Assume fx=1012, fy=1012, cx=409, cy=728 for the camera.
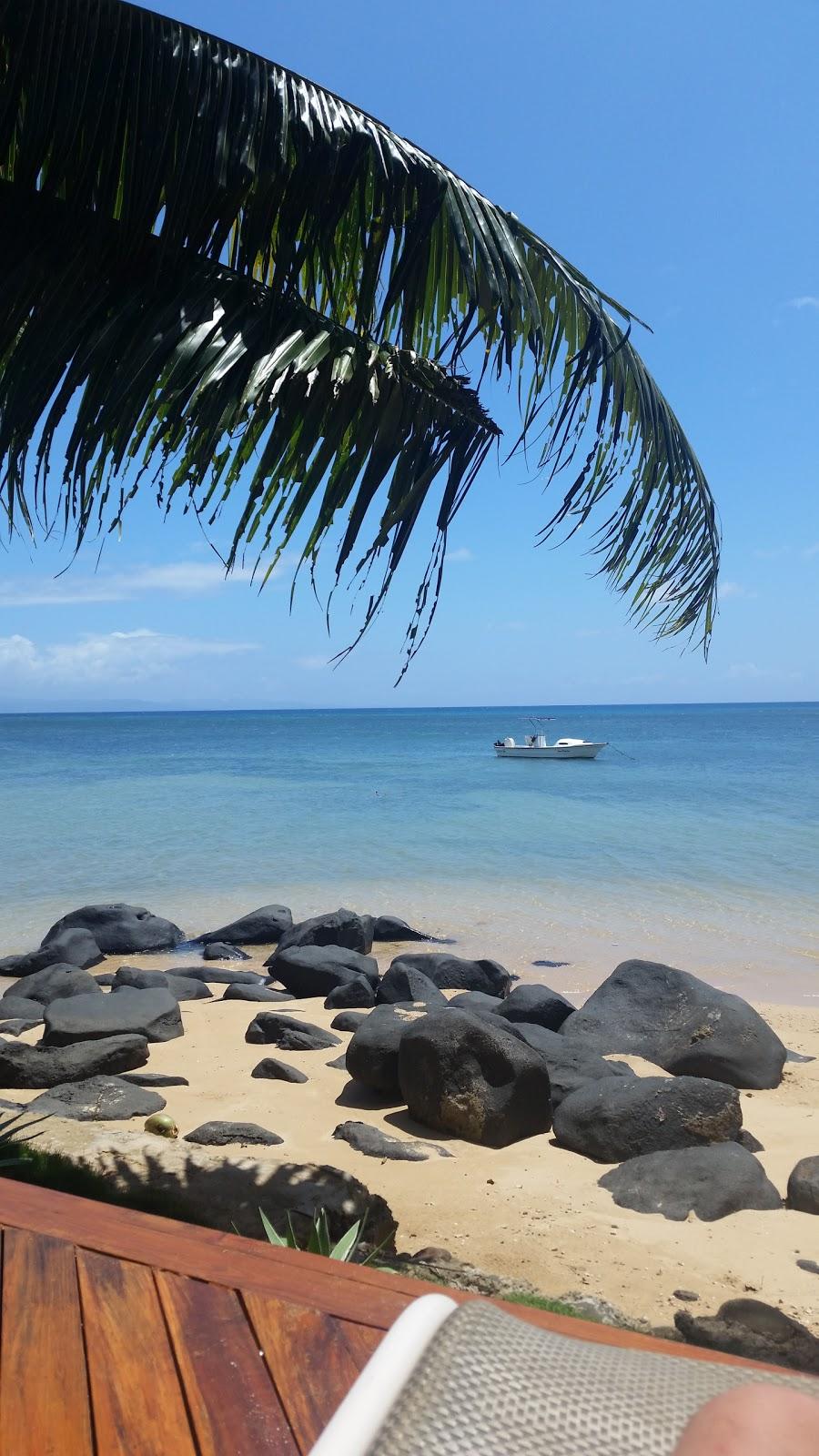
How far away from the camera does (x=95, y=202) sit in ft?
9.89

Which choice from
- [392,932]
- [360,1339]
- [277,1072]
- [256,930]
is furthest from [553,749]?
[360,1339]

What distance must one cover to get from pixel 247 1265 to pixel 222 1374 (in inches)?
12.0

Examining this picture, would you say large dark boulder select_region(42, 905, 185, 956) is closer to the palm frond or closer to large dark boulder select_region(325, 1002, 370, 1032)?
large dark boulder select_region(325, 1002, 370, 1032)

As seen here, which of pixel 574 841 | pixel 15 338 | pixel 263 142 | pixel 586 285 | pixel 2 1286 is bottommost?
pixel 574 841

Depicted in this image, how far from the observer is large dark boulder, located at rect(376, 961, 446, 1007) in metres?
9.08

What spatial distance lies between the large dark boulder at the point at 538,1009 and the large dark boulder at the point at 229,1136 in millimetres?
3220

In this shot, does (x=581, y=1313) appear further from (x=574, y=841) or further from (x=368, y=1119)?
(x=574, y=841)

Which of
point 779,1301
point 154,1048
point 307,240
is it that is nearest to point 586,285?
point 307,240

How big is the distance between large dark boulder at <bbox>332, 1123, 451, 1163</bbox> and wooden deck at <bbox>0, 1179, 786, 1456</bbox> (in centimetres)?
336

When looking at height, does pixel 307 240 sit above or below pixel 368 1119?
above

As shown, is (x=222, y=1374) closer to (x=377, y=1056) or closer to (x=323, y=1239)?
(x=323, y=1239)

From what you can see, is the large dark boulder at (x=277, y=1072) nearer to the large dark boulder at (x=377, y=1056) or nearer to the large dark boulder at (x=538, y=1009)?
the large dark boulder at (x=377, y=1056)

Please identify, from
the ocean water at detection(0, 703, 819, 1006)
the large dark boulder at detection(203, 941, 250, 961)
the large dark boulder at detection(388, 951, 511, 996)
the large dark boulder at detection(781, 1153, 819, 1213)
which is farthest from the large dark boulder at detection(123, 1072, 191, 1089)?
the large dark boulder at detection(203, 941, 250, 961)

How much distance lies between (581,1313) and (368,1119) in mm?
2571
